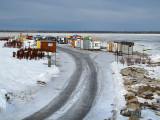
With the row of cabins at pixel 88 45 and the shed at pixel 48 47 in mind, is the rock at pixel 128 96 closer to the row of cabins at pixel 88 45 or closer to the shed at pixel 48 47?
the row of cabins at pixel 88 45

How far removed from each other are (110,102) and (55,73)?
932 cm

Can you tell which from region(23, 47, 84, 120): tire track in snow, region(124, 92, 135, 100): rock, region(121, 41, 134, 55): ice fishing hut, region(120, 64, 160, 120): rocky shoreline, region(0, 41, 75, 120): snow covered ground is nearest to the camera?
region(120, 64, 160, 120): rocky shoreline

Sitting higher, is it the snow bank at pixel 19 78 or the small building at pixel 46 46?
the small building at pixel 46 46

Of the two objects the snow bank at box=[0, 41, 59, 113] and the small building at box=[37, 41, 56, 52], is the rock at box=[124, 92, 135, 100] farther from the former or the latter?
the small building at box=[37, 41, 56, 52]

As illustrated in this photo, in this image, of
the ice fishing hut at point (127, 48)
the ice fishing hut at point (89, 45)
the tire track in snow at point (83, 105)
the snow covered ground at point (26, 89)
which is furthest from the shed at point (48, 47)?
the tire track in snow at point (83, 105)

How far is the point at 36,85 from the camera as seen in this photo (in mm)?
16500

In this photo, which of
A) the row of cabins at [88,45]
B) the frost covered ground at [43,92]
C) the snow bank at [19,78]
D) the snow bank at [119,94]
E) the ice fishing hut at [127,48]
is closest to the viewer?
the frost covered ground at [43,92]

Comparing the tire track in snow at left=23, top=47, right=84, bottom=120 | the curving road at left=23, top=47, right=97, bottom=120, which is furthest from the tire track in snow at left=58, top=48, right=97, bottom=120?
the tire track in snow at left=23, top=47, right=84, bottom=120

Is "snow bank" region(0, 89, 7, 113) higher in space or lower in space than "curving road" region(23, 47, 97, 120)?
higher

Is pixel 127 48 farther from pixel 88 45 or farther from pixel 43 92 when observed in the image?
pixel 43 92

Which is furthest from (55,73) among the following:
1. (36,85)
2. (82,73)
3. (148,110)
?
(148,110)

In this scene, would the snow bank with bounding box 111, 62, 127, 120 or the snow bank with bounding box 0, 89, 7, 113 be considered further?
the snow bank with bounding box 111, 62, 127, 120

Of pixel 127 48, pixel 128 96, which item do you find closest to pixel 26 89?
pixel 128 96

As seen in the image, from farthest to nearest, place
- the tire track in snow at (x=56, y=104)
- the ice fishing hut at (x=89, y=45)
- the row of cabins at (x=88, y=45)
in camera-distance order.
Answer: the ice fishing hut at (x=89, y=45) < the row of cabins at (x=88, y=45) < the tire track in snow at (x=56, y=104)
